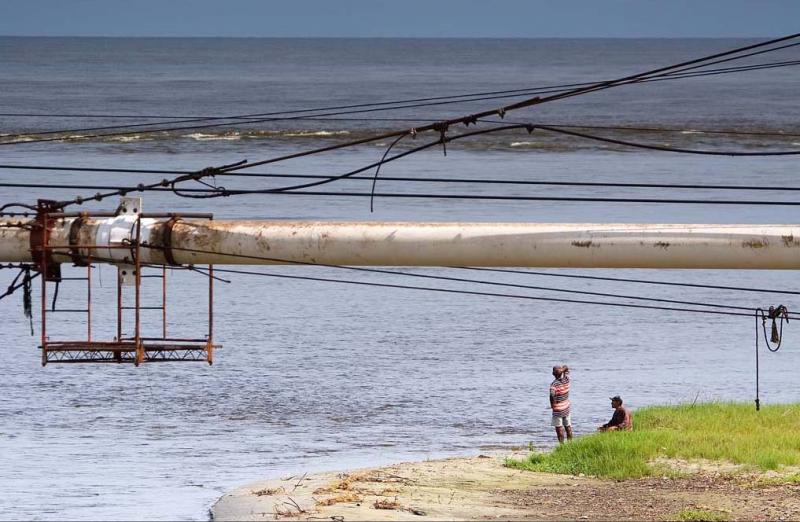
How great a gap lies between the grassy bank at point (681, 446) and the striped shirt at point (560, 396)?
0.85m

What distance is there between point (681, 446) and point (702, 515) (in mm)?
5191

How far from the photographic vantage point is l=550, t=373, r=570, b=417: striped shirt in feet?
85.9

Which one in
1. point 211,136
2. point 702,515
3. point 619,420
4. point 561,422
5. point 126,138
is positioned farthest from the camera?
point 211,136

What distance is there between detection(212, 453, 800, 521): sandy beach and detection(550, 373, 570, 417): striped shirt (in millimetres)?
1874

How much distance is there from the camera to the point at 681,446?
2459cm

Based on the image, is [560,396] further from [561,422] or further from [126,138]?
[126,138]

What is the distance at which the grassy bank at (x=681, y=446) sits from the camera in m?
23.6

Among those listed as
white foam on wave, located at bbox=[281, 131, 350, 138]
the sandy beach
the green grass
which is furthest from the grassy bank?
white foam on wave, located at bbox=[281, 131, 350, 138]

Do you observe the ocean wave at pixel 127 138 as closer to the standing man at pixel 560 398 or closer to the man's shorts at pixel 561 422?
the man's shorts at pixel 561 422

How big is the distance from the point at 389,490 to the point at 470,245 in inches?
238

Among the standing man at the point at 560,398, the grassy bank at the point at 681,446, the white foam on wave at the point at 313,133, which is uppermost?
the white foam on wave at the point at 313,133

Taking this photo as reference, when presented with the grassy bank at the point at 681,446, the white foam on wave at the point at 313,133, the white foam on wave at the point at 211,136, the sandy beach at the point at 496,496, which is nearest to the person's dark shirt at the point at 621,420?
the grassy bank at the point at 681,446

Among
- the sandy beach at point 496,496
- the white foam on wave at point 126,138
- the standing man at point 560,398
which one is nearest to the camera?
the sandy beach at point 496,496

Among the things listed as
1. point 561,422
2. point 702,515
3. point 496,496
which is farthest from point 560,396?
point 702,515
